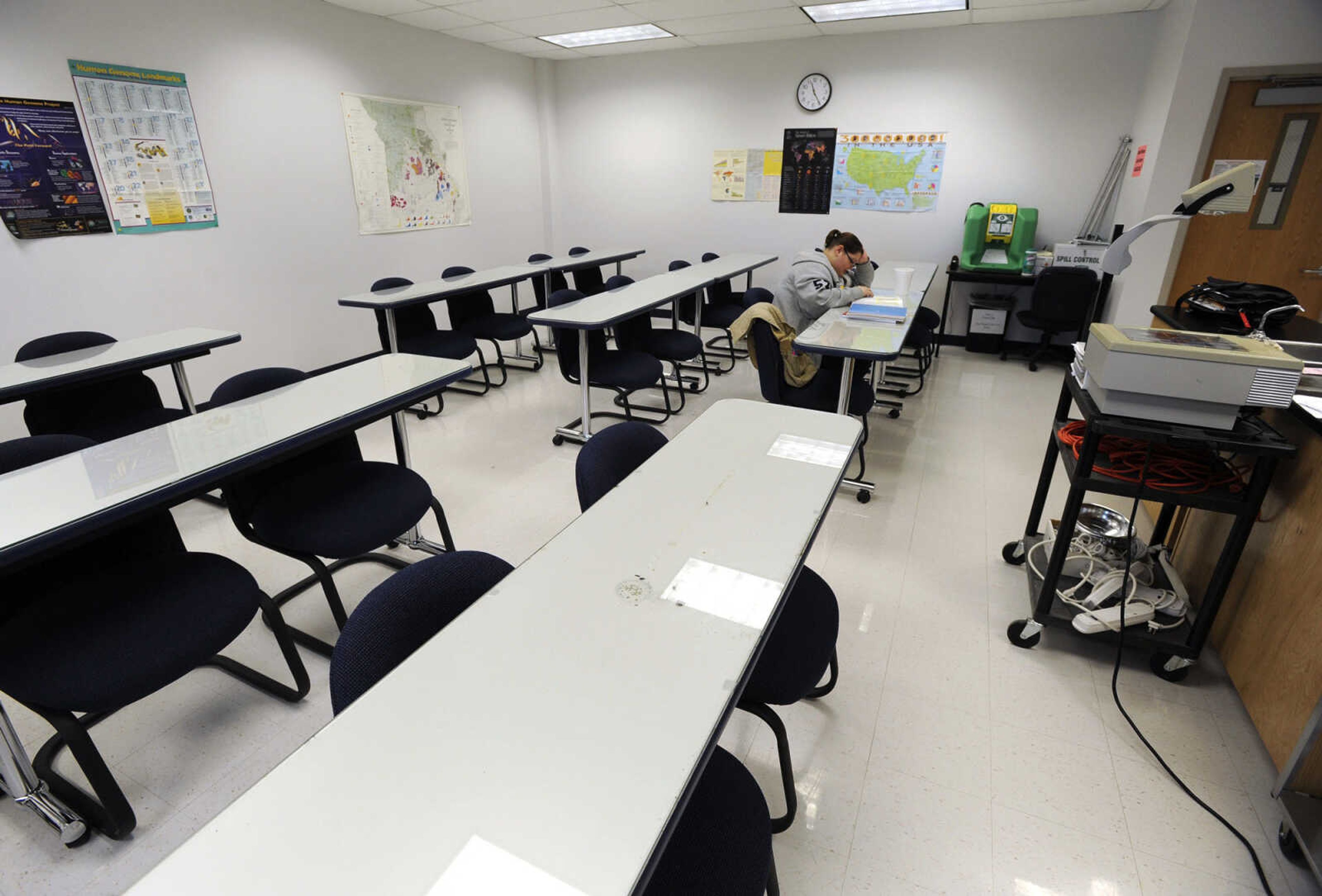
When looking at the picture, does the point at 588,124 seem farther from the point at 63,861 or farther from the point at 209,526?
the point at 63,861

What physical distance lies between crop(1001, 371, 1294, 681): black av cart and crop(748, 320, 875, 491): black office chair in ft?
3.09

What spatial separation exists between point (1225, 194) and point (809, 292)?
1622 millimetres

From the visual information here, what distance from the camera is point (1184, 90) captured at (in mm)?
3986

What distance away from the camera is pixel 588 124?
6.85m

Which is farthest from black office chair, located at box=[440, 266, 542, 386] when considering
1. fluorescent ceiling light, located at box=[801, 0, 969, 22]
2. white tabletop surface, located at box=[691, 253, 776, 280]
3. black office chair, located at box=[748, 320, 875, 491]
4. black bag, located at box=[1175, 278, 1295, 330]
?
black bag, located at box=[1175, 278, 1295, 330]

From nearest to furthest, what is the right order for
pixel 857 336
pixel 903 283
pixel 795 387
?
pixel 857 336, pixel 795 387, pixel 903 283

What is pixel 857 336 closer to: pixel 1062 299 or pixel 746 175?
pixel 1062 299

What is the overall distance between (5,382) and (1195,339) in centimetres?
385

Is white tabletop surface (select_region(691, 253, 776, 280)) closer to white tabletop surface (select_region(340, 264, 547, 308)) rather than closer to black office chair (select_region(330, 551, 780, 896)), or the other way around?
white tabletop surface (select_region(340, 264, 547, 308))

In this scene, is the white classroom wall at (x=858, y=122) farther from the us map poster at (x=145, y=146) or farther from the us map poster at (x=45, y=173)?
the us map poster at (x=45, y=173)

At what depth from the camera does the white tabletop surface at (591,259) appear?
17.0 ft

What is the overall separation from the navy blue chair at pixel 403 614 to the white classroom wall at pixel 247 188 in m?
3.74

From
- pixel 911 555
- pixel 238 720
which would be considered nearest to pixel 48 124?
pixel 238 720

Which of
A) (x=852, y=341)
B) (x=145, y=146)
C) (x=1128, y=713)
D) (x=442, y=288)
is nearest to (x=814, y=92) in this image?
(x=442, y=288)
